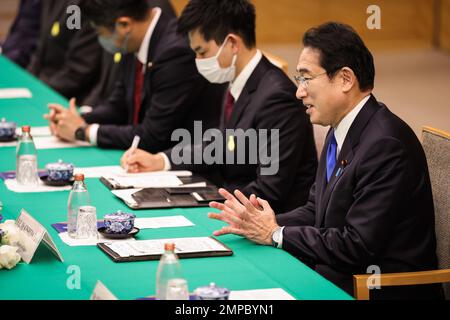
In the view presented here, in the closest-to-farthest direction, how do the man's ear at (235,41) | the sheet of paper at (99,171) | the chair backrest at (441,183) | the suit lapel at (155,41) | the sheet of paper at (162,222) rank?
the chair backrest at (441,183) < the sheet of paper at (162,222) < the man's ear at (235,41) < the sheet of paper at (99,171) < the suit lapel at (155,41)

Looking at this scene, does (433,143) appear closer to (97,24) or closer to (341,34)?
(341,34)

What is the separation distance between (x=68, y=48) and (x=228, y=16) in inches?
133

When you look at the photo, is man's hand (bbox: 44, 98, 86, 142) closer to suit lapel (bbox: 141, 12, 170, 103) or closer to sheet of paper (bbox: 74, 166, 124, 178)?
suit lapel (bbox: 141, 12, 170, 103)

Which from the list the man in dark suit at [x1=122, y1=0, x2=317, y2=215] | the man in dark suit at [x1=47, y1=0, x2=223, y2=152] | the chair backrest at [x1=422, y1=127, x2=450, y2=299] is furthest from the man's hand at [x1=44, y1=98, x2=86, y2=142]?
the chair backrest at [x1=422, y1=127, x2=450, y2=299]

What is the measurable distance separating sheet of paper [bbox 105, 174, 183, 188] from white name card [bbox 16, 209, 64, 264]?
897 mm

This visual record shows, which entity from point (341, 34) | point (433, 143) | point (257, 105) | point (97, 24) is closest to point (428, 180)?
point (433, 143)

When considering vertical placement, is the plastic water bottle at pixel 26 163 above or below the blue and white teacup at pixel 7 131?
below

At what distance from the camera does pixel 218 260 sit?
315 cm

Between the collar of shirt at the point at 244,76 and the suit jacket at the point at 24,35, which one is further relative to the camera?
the suit jacket at the point at 24,35

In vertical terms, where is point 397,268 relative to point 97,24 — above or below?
below

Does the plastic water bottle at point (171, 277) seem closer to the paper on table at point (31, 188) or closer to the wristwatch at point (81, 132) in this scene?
the paper on table at point (31, 188)

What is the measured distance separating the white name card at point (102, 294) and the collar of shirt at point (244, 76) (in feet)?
5.93

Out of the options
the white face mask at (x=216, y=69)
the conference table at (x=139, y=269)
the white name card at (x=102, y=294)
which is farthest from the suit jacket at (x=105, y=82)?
the white name card at (x=102, y=294)

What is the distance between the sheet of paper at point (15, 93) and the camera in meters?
6.15
